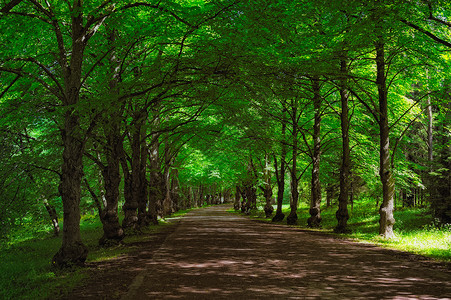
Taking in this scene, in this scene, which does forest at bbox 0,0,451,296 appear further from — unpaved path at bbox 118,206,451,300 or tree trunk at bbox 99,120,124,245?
unpaved path at bbox 118,206,451,300

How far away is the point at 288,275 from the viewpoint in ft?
25.3

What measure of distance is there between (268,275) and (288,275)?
45cm

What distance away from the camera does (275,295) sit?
6012 millimetres

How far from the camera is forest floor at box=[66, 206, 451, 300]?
244 inches

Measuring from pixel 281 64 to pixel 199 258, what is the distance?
692cm

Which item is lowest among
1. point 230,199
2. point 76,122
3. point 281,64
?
point 230,199

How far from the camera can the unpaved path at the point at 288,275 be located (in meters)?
6.15

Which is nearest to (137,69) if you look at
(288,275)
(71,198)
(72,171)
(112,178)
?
(112,178)

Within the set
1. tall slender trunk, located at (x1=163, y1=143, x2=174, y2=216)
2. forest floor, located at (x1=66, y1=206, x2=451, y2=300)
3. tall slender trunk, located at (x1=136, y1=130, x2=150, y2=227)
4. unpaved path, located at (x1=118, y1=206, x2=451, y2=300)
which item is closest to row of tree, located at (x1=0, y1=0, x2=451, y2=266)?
tall slender trunk, located at (x1=136, y1=130, x2=150, y2=227)

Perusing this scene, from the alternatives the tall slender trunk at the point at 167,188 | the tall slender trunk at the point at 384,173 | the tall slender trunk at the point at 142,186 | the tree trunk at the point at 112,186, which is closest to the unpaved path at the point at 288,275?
the tree trunk at the point at 112,186

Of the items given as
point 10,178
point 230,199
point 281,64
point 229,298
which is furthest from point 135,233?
point 230,199

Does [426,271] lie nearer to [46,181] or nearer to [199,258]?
[199,258]

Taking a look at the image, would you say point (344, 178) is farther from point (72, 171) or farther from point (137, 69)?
point (72, 171)

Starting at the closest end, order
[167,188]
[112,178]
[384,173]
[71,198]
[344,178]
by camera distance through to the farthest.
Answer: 1. [71,198]
2. [112,178]
3. [384,173]
4. [344,178]
5. [167,188]
